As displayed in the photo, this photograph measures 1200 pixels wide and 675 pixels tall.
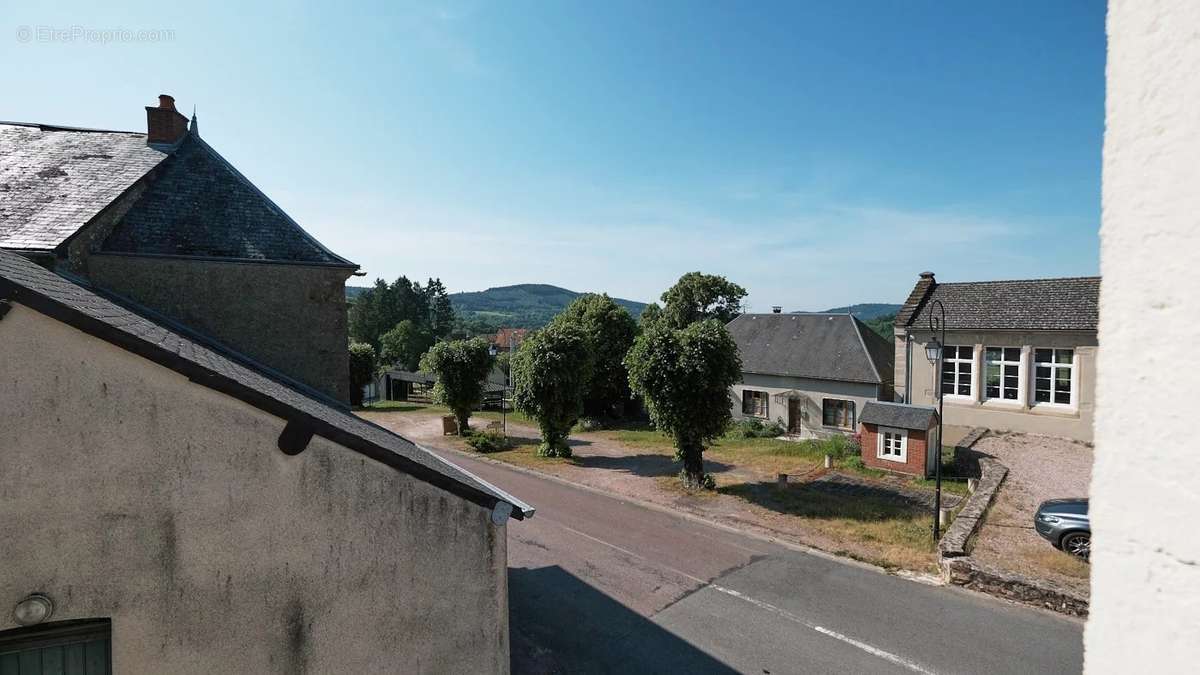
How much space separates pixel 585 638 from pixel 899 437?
599 inches

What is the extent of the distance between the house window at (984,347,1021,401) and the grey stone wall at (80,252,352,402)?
77.2ft

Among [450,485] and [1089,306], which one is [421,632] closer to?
[450,485]

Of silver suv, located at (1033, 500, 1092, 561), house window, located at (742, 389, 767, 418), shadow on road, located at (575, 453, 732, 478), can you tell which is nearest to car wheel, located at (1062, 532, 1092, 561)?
silver suv, located at (1033, 500, 1092, 561)

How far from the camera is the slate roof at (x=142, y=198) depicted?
9.31 m

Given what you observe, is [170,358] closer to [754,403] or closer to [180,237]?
[180,237]

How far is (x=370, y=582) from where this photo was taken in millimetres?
5355

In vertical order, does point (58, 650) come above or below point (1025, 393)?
below

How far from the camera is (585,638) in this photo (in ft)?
32.0

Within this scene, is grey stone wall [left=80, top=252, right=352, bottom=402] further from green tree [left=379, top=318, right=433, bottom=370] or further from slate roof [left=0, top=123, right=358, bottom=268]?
green tree [left=379, top=318, right=433, bottom=370]

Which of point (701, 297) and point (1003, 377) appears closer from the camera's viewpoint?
point (1003, 377)

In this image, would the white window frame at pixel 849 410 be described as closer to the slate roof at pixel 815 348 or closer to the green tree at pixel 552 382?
the slate roof at pixel 815 348

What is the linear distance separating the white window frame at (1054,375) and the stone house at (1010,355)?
3 cm

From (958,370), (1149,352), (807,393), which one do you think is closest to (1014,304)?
Answer: (958,370)

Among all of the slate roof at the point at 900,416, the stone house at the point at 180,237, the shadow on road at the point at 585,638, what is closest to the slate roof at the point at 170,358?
the stone house at the point at 180,237
